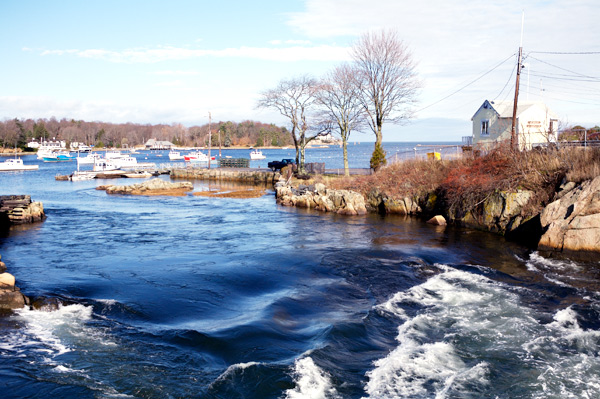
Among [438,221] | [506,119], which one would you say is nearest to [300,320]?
[438,221]

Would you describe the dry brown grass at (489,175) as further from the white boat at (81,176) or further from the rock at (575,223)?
the white boat at (81,176)

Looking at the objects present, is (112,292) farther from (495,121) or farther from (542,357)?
(495,121)

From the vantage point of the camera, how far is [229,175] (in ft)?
213

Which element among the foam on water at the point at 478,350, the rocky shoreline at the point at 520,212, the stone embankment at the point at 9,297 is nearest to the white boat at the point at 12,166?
the rocky shoreline at the point at 520,212

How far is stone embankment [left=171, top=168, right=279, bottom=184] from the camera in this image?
195ft

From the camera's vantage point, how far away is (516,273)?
1733cm

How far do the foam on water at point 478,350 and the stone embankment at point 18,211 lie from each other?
25744mm

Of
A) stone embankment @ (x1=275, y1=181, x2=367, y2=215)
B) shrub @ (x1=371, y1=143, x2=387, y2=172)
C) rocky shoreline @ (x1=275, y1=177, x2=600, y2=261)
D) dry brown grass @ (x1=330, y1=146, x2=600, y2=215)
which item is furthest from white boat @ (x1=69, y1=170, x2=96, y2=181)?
dry brown grass @ (x1=330, y1=146, x2=600, y2=215)

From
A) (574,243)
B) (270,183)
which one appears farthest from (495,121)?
(574,243)

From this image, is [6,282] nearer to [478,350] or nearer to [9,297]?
[9,297]

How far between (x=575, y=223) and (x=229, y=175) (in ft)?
164

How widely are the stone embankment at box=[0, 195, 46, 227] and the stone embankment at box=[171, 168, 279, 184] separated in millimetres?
29859

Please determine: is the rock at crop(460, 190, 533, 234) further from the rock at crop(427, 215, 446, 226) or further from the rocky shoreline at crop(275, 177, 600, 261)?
the rock at crop(427, 215, 446, 226)

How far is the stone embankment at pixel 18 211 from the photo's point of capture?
2976 cm
